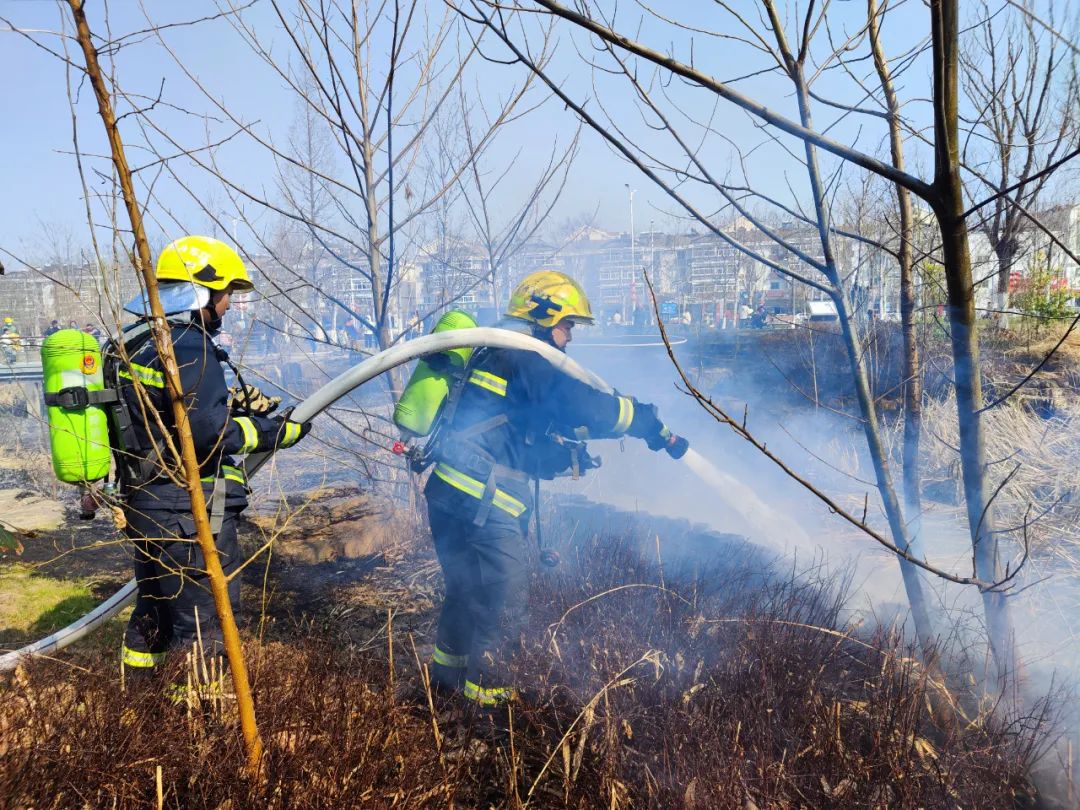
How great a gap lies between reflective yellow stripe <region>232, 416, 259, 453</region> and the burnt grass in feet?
2.77

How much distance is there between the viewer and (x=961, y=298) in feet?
6.39

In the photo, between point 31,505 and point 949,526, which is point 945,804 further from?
point 31,505

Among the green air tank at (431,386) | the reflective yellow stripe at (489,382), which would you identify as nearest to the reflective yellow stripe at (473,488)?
the green air tank at (431,386)

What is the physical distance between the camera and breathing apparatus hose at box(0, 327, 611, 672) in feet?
11.1

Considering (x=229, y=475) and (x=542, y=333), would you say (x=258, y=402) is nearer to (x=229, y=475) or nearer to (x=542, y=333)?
(x=229, y=475)

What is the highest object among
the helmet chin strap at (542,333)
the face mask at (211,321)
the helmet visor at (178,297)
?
the helmet visor at (178,297)

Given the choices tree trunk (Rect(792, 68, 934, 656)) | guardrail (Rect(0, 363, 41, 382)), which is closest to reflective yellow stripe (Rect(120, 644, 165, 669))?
tree trunk (Rect(792, 68, 934, 656))

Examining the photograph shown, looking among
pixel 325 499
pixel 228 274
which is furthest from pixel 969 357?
pixel 325 499

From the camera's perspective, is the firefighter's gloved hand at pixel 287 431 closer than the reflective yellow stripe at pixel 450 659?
Yes

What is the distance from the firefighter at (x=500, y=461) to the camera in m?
3.36

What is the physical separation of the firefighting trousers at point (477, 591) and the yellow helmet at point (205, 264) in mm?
1392

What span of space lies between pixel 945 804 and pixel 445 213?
7.66m

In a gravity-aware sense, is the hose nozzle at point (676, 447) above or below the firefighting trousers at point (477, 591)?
above

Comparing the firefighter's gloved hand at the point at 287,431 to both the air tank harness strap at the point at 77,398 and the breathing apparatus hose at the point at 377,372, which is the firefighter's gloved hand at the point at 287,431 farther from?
the air tank harness strap at the point at 77,398
